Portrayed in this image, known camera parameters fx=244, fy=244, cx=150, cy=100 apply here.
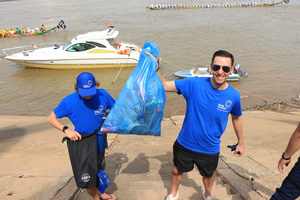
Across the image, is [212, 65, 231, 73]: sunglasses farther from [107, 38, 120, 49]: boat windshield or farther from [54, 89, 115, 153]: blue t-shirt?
[107, 38, 120, 49]: boat windshield

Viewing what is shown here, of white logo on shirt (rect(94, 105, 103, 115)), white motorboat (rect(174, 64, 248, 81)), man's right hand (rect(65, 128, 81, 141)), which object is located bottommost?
white motorboat (rect(174, 64, 248, 81))

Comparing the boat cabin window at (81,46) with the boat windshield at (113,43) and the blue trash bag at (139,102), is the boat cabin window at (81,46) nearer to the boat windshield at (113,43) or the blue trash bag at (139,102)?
the boat windshield at (113,43)

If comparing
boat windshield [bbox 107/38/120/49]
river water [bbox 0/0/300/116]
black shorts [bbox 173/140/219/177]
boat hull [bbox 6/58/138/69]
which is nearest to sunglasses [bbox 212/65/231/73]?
black shorts [bbox 173/140/219/177]

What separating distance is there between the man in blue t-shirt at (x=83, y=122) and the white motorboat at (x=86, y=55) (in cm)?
1064

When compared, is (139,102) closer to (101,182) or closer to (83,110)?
(83,110)

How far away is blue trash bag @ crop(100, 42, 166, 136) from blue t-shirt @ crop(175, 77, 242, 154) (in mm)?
299

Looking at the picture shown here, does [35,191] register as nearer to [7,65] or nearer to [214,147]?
[214,147]

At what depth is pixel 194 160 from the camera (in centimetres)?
263

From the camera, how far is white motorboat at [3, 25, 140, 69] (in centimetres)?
1272

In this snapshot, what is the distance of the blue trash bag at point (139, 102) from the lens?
2467mm

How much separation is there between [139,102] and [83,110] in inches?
24.1

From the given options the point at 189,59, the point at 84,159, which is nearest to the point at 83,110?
the point at 84,159

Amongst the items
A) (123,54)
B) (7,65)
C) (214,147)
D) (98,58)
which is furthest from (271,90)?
(7,65)

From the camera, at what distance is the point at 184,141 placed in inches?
103
